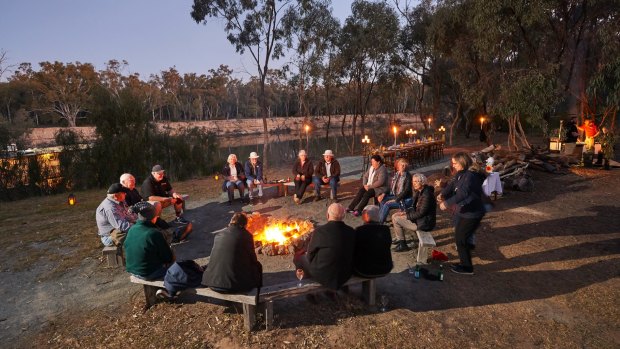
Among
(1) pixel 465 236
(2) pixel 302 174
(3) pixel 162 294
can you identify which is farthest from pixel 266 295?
(2) pixel 302 174

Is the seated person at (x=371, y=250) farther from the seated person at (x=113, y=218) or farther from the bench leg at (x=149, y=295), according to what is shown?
the seated person at (x=113, y=218)

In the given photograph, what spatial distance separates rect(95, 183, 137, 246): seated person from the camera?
5.53 metres

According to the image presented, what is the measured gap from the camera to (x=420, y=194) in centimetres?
584

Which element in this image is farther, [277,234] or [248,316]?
[277,234]

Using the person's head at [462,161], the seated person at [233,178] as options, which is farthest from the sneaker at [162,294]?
the seated person at [233,178]

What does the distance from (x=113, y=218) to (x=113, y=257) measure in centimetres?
73

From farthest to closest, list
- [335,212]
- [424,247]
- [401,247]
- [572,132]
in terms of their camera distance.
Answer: [572,132] → [401,247] → [424,247] → [335,212]

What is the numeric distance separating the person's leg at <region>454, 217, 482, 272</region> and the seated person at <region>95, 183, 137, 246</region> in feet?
16.9

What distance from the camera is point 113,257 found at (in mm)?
5766

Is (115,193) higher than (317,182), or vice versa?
(115,193)

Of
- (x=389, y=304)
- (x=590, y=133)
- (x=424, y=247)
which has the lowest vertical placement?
(x=389, y=304)

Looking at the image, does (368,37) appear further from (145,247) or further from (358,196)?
(145,247)

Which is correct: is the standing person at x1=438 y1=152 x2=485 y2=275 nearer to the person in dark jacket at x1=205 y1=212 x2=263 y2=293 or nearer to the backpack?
the person in dark jacket at x1=205 y1=212 x2=263 y2=293

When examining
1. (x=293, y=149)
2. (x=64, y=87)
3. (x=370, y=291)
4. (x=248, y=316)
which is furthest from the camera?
(x=64, y=87)
